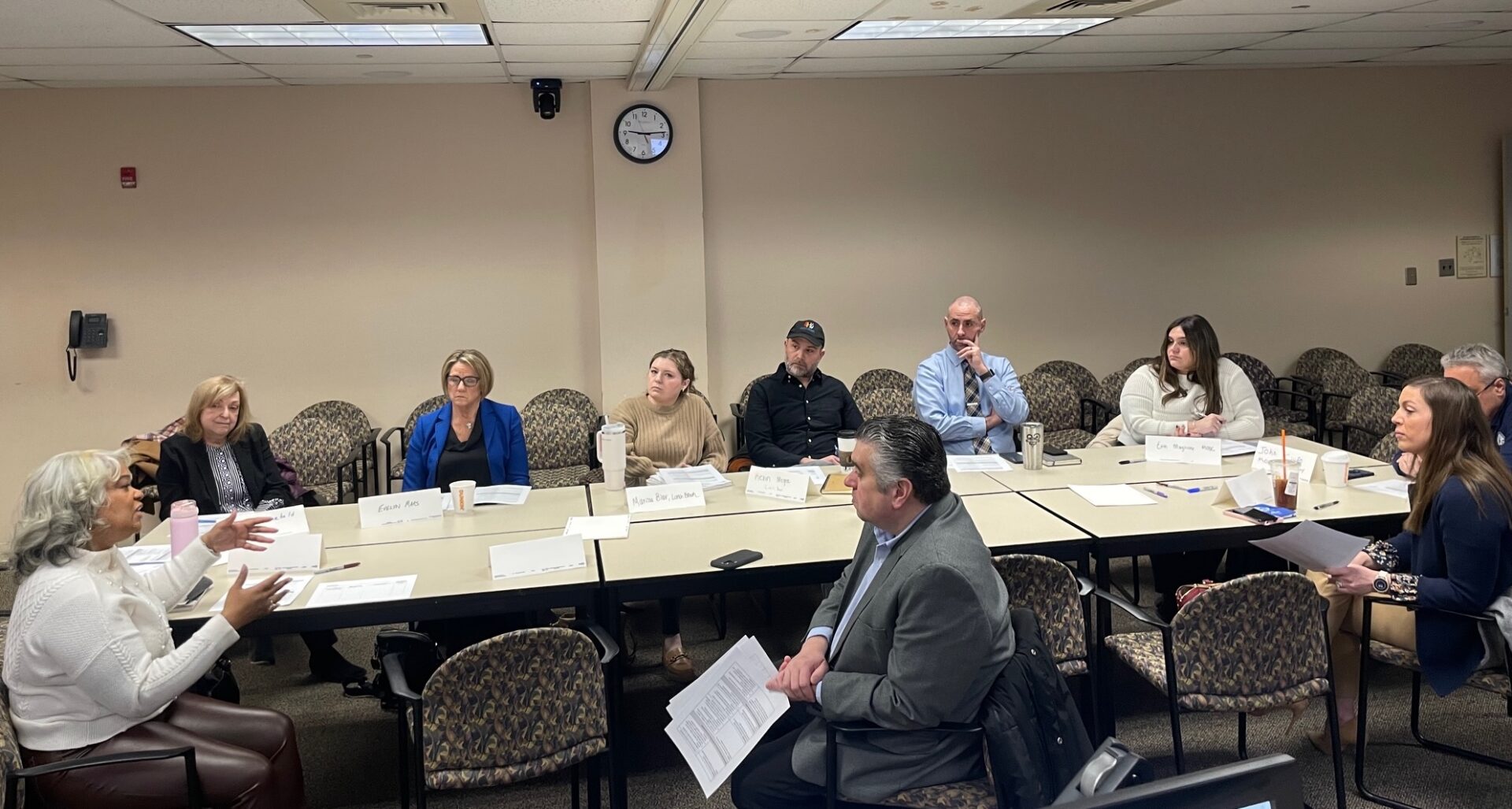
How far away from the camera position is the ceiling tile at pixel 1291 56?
625 cm

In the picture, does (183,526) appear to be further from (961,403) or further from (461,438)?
(961,403)

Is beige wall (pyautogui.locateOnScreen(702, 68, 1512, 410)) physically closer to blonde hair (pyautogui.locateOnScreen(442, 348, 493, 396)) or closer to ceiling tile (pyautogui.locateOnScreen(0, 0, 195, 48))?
blonde hair (pyautogui.locateOnScreen(442, 348, 493, 396))

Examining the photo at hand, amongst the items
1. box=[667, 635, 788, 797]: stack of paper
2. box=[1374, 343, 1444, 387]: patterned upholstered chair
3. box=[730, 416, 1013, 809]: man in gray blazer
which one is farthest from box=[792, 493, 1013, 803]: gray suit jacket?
box=[1374, 343, 1444, 387]: patterned upholstered chair

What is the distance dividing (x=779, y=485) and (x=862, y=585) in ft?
4.54

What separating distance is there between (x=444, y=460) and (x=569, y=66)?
246 cm

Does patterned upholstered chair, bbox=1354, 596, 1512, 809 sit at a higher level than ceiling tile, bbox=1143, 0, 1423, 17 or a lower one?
lower

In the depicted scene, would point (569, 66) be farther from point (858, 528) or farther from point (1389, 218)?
point (1389, 218)

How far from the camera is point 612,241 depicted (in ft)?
21.0

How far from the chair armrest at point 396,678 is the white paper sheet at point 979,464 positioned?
2405mm

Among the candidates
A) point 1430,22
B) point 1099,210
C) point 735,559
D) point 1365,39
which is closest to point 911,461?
point 735,559

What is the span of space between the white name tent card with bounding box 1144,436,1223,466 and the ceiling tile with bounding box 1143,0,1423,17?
193cm

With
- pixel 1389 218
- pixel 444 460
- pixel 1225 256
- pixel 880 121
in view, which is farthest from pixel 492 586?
pixel 1389 218

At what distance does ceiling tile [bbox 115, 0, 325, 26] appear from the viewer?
3.95m

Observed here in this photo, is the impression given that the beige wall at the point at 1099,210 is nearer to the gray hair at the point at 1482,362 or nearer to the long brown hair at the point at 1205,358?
the long brown hair at the point at 1205,358
